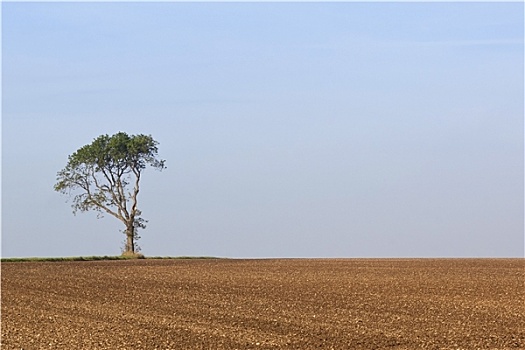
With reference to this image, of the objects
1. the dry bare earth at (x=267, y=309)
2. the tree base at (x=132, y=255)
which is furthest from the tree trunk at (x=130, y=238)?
the dry bare earth at (x=267, y=309)

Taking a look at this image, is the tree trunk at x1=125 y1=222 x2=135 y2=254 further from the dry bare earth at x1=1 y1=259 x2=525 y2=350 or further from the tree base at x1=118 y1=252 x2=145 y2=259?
the dry bare earth at x1=1 y1=259 x2=525 y2=350

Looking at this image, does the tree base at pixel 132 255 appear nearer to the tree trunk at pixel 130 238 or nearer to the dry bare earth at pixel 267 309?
the tree trunk at pixel 130 238

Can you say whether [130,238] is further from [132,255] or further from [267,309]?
[267,309]

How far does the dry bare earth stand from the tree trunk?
19.7m

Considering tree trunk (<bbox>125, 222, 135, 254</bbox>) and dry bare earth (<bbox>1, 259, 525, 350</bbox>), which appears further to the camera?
tree trunk (<bbox>125, 222, 135, 254</bbox>)

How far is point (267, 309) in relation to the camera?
25.8 metres

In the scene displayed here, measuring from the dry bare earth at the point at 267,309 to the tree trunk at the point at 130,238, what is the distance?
1974 centimetres

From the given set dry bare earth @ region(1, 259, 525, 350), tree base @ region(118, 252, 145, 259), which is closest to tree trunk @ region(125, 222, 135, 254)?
tree base @ region(118, 252, 145, 259)

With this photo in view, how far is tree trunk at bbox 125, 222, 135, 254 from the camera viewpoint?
61500 mm

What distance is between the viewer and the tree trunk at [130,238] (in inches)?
2421

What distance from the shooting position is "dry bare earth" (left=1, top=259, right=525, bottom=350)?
20312mm

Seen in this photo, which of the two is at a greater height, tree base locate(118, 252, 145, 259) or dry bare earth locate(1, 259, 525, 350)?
tree base locate(118, 252, 145, 259)

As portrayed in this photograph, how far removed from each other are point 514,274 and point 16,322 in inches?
850

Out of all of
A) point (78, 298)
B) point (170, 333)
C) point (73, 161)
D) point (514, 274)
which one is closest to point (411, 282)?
point (514, 274)
